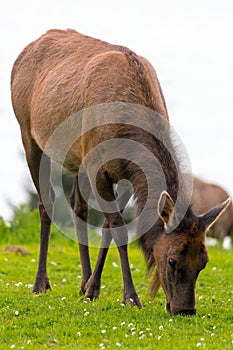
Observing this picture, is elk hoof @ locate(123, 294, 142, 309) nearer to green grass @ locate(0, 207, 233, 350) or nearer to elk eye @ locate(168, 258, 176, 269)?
green grass @ locate(0, 207, 233, 350)

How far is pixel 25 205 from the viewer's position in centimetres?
1534

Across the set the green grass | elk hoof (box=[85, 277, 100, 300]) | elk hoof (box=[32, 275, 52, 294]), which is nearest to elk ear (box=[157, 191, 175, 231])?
the green grass

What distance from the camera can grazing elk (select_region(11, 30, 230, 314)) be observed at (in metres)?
6.96

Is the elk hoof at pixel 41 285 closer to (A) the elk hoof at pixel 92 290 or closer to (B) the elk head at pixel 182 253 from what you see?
(A) the elk hoof at pixel 92 290

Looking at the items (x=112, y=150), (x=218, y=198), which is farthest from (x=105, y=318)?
(x=218, y=198)

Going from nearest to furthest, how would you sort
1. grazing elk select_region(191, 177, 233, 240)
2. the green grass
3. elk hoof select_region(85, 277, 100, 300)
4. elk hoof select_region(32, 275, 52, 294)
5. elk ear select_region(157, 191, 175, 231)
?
1. the green grass
2. elk ear select_region(157, 191, 175, 231)
3. elk hoof select_region(85, 277, 100, 300)
4. elk hoof select_region(32, 275, 52, 294)
5. grazing elk select_region(191, 177, 233, 240)

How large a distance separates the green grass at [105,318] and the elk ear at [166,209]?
2.77 ft

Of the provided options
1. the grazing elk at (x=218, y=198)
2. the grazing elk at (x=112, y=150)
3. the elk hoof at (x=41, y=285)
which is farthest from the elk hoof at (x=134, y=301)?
the grazing elk at (x=218, y=198)

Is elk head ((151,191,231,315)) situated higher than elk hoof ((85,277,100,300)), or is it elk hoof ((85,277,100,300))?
elk head ((151,191,231,315))

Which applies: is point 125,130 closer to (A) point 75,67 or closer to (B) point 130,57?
(B) point 130,57

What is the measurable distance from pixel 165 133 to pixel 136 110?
0.39 metres

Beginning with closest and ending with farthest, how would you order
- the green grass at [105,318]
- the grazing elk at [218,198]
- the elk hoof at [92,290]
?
the green grass at [105,318] < the elk hoof at [92,290] < the grazing elk at [218,198]

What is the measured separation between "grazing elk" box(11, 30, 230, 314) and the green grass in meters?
0.29

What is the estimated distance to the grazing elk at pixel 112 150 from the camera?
22.8 feet
